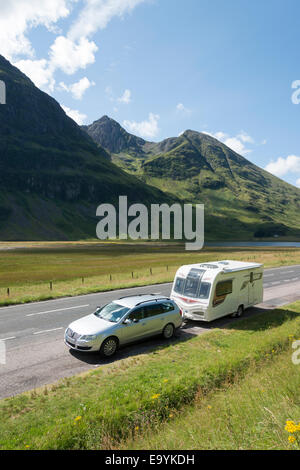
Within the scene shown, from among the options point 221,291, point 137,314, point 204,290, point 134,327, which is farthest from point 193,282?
point 134,327

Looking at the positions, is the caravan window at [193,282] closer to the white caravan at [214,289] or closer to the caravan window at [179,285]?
the white caravan at [214,289]

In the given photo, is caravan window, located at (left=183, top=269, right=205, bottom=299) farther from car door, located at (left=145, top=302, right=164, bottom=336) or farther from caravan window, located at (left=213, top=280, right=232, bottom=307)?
car door, located at (left=145, top=302, right=164, bottom=336)

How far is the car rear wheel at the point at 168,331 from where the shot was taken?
13817mm

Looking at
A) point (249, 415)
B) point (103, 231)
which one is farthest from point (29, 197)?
point (249, 415)

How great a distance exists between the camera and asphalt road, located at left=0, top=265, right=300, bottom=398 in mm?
10078

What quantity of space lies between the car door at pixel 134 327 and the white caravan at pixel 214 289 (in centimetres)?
383

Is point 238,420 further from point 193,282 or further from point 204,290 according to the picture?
point 193,282

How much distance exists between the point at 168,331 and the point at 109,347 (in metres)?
3.39

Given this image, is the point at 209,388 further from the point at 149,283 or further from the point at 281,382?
the point at 149,283

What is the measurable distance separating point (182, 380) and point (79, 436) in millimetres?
3559

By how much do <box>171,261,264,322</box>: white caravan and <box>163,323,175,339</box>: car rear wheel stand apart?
2049mm

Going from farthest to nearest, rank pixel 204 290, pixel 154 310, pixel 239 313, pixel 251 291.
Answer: pixel 251 291 → pixel 239 313 → pixel 204 290 → pixel 154 310

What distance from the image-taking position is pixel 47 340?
1343cm

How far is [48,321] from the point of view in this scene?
1653cm
